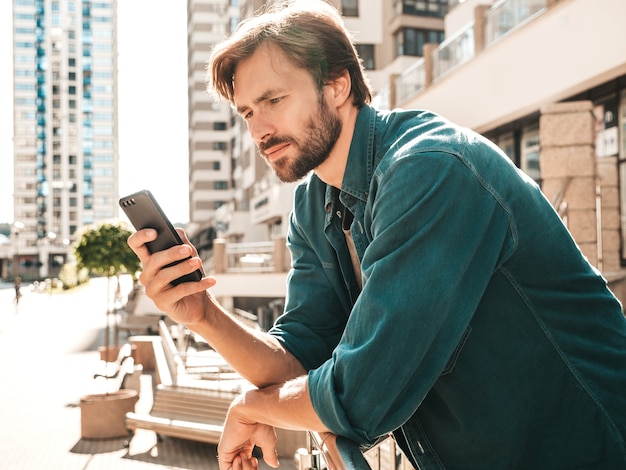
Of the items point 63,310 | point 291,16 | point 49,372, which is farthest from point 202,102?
point 291,16

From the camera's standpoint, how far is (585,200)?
8.69 m

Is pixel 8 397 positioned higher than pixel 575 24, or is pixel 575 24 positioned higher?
pixel 575 24

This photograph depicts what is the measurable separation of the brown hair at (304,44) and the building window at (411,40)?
38794 millimetres

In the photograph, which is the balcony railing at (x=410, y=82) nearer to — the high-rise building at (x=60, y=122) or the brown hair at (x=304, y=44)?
the brown hair at (x=304, y=44)

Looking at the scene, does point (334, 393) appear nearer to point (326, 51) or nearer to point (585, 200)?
point (326, 51)

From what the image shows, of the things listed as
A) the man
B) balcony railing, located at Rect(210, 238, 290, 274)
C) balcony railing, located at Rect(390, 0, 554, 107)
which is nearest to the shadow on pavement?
balcony railing, located at Rect(390, 0, 554, 107)

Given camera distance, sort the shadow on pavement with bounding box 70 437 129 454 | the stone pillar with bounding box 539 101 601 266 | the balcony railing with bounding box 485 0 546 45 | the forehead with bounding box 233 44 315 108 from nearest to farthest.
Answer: the forehead with bounding box 233 44 315 108
the stone pillar with bounding box 539 101 601 266
the shadow on pavement with bounding box 70 437 129 454
the balcony railing with bounding box 485 0 546 45

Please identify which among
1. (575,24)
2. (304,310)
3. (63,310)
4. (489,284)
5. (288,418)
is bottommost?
(63,310)

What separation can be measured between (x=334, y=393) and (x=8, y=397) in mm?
18725

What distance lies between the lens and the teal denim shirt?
1.21 meters

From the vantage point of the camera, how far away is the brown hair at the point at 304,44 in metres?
1.74

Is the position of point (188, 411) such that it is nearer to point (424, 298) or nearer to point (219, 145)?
point (424, 298)

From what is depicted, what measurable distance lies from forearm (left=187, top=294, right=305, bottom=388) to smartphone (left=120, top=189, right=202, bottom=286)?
11 cm

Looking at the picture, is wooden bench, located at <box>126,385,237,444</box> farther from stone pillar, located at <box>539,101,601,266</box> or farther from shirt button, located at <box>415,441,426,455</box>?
shirt button, located at <box>415,441,426,455</box>
